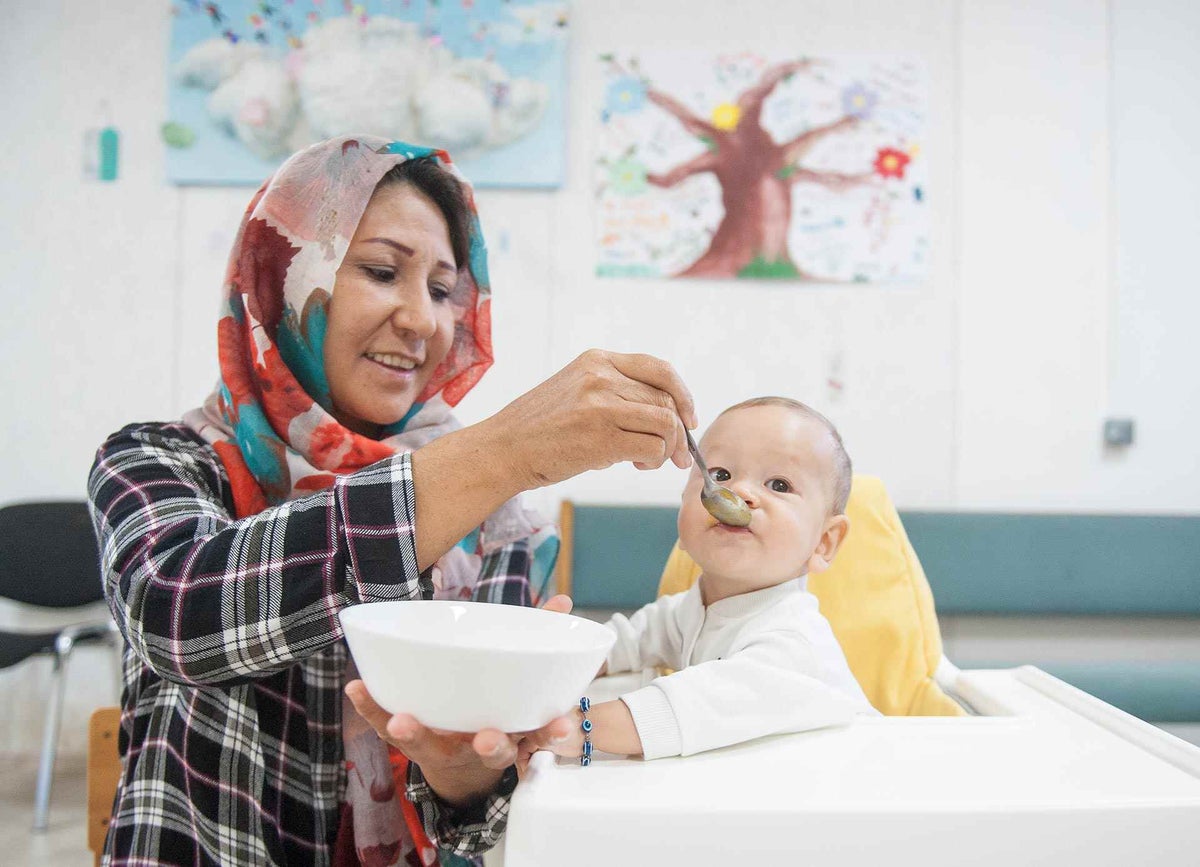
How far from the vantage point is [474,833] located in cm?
80

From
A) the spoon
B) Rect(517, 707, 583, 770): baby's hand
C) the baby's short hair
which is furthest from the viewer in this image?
the baby's short hair

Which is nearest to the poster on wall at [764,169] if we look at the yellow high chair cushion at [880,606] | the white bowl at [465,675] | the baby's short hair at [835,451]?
the yellow high chair cushion at [880,606]

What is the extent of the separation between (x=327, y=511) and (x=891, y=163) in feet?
7.99

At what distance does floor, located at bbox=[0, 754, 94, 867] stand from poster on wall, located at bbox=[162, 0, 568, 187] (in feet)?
6.36

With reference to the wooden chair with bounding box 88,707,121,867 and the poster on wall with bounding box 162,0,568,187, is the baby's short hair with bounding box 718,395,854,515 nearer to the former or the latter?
the wooden chair with bounding box 88,707,121,867

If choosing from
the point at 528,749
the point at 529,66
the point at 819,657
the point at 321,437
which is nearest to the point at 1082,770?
the point at 819,657

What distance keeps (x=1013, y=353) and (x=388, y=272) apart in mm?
2257

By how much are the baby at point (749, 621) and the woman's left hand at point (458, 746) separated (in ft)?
0.21

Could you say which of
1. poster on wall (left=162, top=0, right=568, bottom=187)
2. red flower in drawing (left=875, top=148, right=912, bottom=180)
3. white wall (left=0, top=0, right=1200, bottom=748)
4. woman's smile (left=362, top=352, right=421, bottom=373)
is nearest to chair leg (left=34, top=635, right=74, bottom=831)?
white wall (left=0, top=0, right=1200, bottom=748)

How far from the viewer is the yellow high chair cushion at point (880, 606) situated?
1271 mm

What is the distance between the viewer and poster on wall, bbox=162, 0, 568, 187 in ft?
8.70

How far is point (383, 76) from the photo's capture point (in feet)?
8.71

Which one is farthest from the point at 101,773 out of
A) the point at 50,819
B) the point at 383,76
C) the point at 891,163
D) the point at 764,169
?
the point at 891,163

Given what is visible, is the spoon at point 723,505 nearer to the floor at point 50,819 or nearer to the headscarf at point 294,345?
the headscarf at point 294,345
